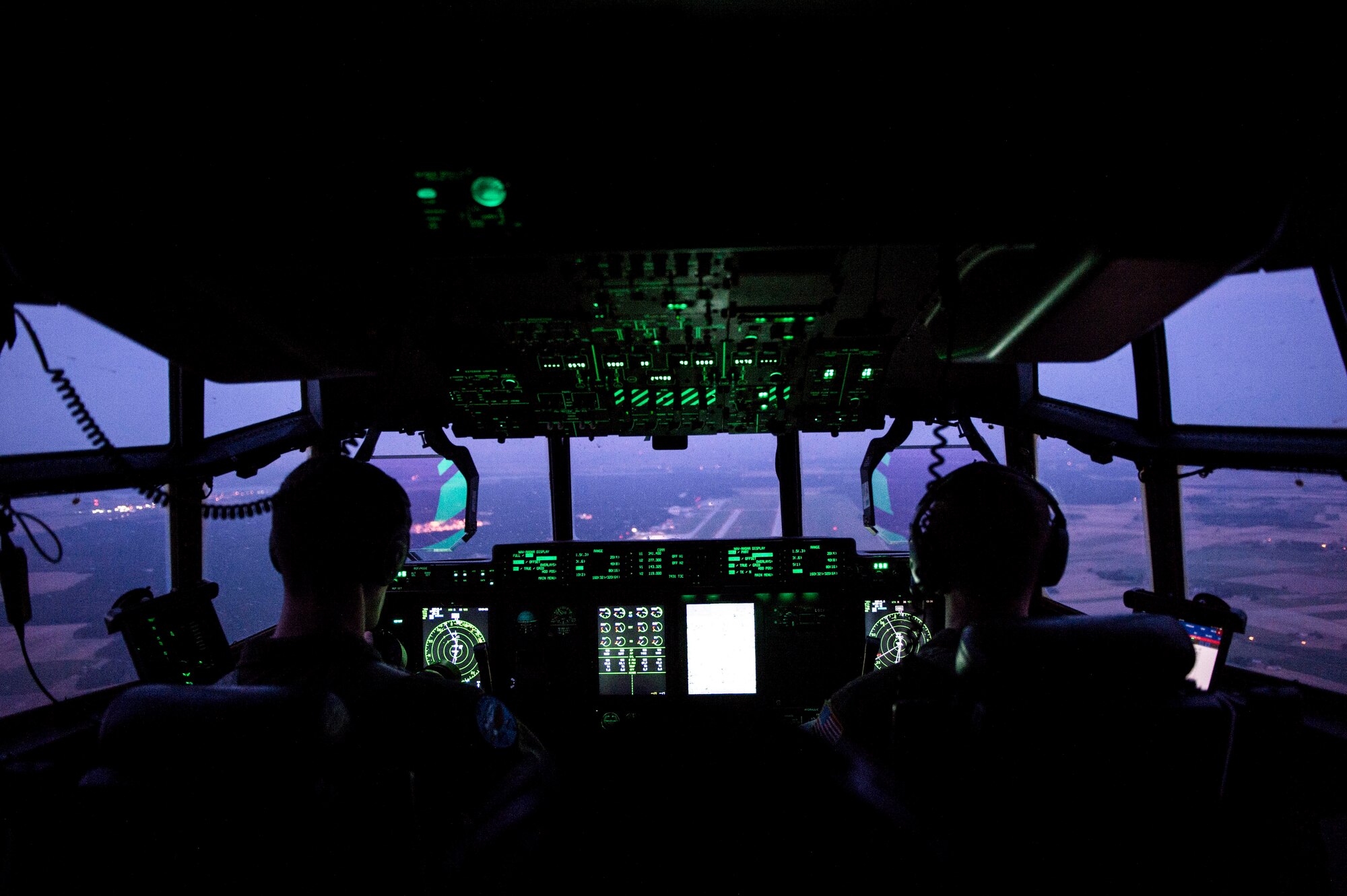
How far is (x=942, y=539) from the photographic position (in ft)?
4.27

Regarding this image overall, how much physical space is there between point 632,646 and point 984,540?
156 centimetres

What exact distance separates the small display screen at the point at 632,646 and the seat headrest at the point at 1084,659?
1623 mm

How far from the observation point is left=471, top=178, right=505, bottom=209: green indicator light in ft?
3.13

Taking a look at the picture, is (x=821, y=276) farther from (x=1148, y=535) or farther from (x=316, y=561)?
(x=1148, y=535)

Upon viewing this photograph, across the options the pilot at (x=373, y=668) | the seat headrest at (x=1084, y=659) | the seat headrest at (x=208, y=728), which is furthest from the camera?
the pilot at (x=373, y=668)

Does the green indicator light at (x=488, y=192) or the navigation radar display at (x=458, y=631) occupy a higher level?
the green indicator light at (x=488, y=192)

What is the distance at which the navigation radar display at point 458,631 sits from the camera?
7.99 feet

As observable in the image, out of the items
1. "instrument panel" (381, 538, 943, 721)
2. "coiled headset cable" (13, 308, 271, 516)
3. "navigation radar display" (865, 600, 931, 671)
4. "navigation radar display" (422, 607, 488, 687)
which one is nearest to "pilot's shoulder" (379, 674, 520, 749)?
"coiled headset cable" (13, 308, 271, 516)

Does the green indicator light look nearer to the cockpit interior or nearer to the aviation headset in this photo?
the cockpit interior

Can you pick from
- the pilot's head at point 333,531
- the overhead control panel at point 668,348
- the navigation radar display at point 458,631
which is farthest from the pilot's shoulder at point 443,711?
the navigation radar display at point 458,631

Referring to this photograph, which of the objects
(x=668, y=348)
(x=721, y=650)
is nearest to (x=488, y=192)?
(x=668, y=348)

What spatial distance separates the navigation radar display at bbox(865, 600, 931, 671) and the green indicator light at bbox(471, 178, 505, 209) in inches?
80.8

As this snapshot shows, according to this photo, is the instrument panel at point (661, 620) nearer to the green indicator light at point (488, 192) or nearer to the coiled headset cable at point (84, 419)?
the coiled headset cable at point (84, 419)

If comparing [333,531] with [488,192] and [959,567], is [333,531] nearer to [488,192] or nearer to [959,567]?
[488,192]
